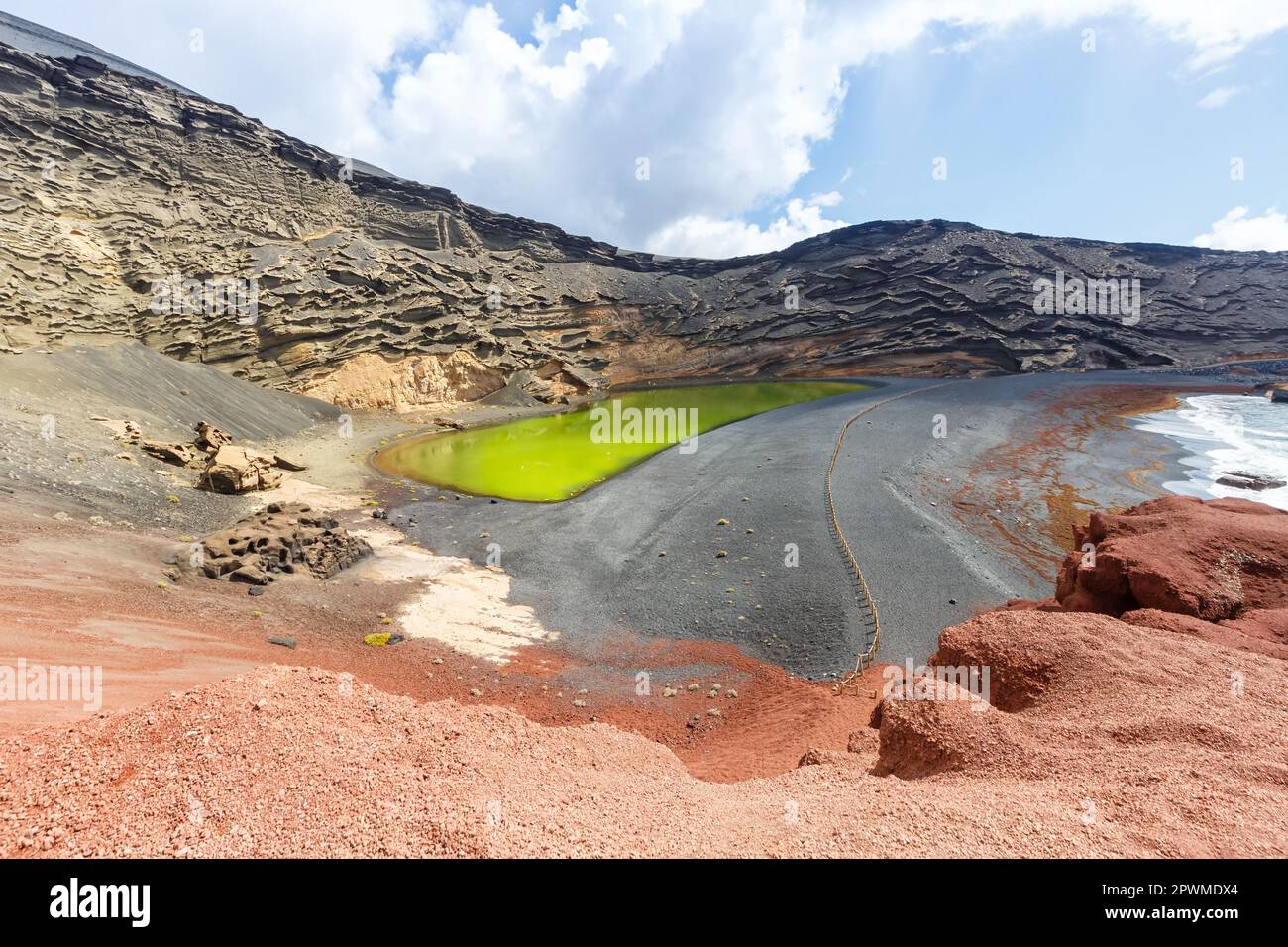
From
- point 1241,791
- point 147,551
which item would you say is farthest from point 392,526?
point 1241,791

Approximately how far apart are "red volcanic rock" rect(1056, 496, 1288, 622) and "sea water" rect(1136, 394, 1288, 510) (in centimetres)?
1379

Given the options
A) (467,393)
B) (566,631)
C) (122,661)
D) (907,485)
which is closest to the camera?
(122,661)

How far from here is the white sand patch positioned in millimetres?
9391

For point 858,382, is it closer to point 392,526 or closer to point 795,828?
point 392,526

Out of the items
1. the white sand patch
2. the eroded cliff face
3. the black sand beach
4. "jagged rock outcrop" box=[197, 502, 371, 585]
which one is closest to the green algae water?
the black sand beach

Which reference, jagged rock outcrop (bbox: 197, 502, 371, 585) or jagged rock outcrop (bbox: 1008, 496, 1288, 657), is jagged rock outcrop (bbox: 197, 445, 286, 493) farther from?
jagged rock outcrop (bbox: 1008, 496, 1288, 657)

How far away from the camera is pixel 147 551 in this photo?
9938 millimetres

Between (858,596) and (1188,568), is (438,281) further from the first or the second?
(1188,568)

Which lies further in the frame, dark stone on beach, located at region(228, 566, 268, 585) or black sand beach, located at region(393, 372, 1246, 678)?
black sand beach, located at region(393, 372, 1246, 678)

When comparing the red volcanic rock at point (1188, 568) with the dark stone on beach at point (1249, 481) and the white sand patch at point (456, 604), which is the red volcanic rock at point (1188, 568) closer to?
the white sand patch at point (456, 604)

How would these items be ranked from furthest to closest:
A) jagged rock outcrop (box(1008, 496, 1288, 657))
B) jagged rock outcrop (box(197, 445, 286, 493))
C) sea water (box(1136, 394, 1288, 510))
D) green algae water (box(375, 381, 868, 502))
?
1. green algae water (box(375, 381, 868, 502))
2. sea water (box(1136, 394, 1288, 510))
3. jagged rock outcrop (box(197, 445, 286, 493))
4. jagged rock outcrop (box(1008, 496, 1288, 657))

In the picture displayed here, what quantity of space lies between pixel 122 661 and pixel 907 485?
18316 millimetres

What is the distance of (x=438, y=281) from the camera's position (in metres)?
39.2

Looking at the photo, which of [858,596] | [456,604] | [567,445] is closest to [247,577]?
[456,604]
